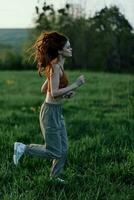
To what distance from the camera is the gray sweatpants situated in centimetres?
537

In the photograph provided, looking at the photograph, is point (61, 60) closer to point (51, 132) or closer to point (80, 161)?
point (51, 132)

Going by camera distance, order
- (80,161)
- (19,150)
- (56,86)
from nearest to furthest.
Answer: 1. (56,86)
2. (19,150)
3. (80,161)

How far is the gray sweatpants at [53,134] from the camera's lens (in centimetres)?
537

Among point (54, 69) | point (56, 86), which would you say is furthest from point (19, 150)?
point (54, 69)

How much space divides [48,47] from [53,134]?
31.6 inches

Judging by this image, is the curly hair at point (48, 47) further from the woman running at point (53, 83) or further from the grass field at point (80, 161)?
the grass field at point (80, 161)

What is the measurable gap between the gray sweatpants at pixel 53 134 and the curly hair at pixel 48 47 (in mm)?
409

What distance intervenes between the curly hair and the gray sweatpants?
1.34 ft

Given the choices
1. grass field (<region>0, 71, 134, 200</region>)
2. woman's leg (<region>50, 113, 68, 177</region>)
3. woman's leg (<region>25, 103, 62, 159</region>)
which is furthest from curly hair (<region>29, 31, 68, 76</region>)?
grass field (<region>0, 71, 134, 200</region>)

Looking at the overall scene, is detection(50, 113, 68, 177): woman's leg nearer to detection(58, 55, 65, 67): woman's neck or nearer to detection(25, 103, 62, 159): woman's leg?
detection(25, 103, 62, 159): woman's leg

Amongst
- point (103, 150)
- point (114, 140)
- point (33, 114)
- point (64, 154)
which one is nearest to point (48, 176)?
point (64, 154)

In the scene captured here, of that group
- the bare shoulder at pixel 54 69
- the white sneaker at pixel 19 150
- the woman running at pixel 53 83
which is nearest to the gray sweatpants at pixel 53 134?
the woman running at pixel 53 83

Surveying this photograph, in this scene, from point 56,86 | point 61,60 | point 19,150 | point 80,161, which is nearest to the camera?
point 56,86

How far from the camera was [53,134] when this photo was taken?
17.6ft
